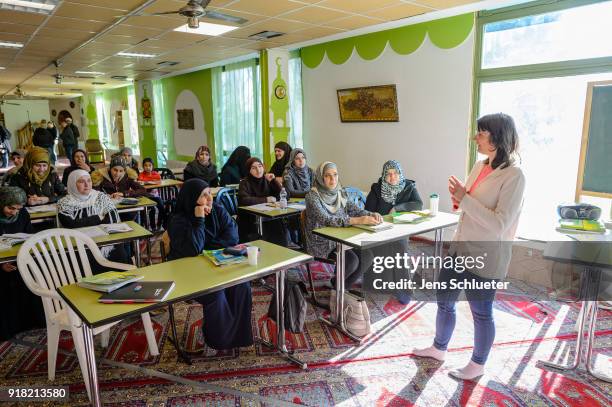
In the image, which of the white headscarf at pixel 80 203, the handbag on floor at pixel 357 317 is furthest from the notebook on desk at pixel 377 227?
the white headscarf at pixel 80 203

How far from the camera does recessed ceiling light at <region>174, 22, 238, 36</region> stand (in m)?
5.12

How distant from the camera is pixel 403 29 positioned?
521 centimetres

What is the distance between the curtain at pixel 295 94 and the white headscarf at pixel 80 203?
3950 millimetres

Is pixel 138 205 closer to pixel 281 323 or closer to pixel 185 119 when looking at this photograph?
pixel 281 323

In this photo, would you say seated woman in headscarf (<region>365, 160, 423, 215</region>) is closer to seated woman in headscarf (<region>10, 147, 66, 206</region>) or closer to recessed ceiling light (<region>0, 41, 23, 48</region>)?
seated woman in headscarf (<region>10, 147, 66, 206</region>)

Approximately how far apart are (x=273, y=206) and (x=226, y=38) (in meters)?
3.03

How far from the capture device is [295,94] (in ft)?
23.0

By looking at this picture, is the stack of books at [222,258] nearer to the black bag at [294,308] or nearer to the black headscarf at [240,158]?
the black bag at [294,308]

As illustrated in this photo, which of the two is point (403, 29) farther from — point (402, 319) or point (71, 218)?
point (71, 218)

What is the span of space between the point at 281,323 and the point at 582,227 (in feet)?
7.17

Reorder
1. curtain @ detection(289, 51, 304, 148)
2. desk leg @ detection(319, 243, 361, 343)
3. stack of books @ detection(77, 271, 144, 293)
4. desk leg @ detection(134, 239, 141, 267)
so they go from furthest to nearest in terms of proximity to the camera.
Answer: curtain @ detection(289, 51, 304, 148) < desk leg @ detection(134, 239, 141, 267) < desk leg @ detection(319, 243, 361, 343) < stack of books @ detection(77, 271, 144, 293)

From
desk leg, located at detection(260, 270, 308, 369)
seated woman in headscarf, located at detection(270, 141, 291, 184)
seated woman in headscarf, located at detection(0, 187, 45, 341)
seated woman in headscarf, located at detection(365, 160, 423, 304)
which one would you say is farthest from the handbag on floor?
seated woman in headscarf, located at detection(270, 141, 291, 184)

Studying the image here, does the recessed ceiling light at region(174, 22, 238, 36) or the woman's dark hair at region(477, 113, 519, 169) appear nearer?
the woman's dark hair at region(477, 113, 519, 169)

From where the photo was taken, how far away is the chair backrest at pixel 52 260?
2.37 meters
